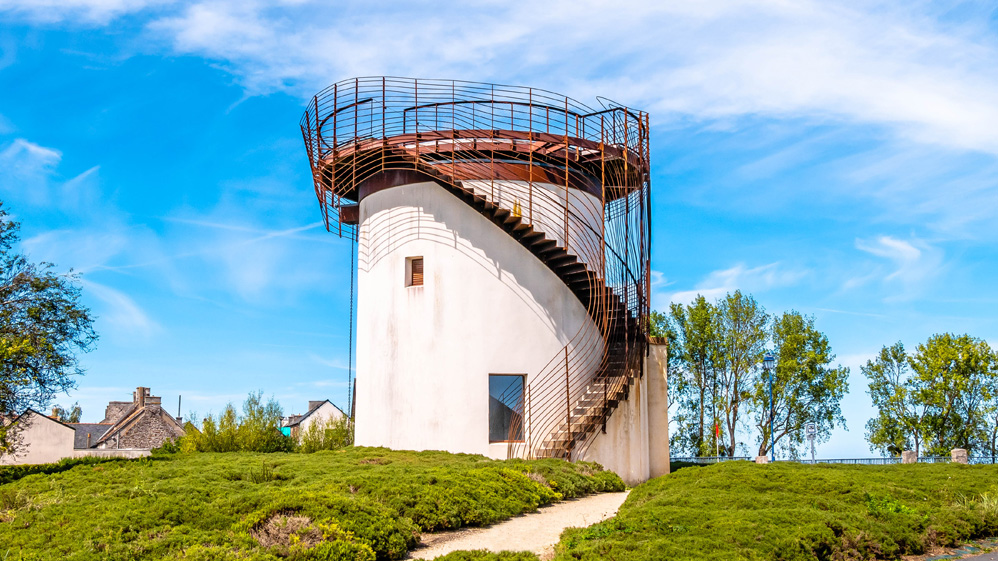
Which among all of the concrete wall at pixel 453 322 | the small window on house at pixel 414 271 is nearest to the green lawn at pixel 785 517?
the concrete wall at pixel 453 322

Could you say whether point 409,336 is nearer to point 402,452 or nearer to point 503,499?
point 402,452

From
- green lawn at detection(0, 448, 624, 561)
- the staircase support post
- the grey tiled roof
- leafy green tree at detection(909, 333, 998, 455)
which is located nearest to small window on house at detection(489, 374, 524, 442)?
the staircase support post

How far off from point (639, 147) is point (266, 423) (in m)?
13.9

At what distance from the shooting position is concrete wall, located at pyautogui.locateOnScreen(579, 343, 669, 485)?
2123cm

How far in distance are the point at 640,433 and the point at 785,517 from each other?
1011 cm

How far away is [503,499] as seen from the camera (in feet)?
46.0

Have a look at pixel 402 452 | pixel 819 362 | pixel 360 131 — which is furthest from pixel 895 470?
pixel 819 362

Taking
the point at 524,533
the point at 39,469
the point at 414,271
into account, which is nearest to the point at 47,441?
the point at 39,469

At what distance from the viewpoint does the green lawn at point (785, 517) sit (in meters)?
10.6

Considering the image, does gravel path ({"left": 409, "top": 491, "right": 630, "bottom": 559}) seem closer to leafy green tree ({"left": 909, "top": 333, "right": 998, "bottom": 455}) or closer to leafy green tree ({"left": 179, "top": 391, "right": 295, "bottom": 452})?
leafy green tree ({"left": 179, "top": 391, "right": 295, "bottom": 452})

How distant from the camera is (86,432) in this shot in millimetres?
54656

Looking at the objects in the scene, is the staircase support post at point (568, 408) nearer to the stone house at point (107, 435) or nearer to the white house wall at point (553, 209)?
the white house wall at point (553, 209)

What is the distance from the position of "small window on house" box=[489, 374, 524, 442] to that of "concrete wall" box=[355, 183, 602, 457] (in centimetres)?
111

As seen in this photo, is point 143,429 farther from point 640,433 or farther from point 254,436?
point 640,433
